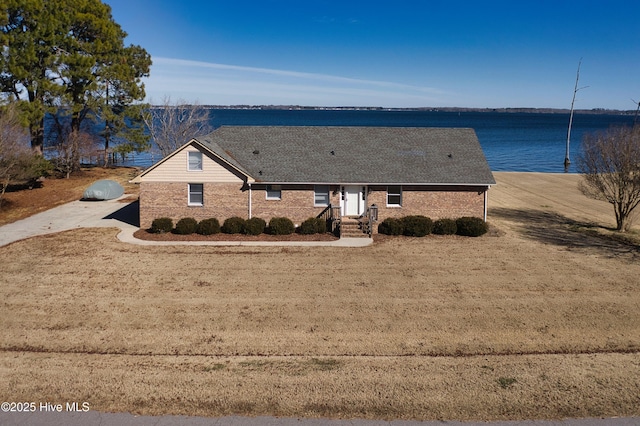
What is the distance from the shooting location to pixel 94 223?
94.9 feet

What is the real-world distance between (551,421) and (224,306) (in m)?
10.7

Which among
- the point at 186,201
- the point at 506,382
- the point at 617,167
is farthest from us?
the point at 617,167

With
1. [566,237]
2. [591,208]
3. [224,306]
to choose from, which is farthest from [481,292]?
[591,208]

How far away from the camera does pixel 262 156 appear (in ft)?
95.1

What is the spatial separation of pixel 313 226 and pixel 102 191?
60.7 ft

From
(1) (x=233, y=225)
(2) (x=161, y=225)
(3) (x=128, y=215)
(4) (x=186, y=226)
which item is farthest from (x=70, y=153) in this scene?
(1) (x=233, y=225)

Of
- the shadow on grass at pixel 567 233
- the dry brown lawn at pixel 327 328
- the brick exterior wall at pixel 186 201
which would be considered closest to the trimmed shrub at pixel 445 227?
the dry brown lawn at pixel 327 328

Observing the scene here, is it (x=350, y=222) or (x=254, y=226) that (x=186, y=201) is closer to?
(x=254, y=226)

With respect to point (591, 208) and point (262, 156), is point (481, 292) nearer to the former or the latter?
point (262, 156)

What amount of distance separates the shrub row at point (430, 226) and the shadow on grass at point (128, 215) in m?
14.8

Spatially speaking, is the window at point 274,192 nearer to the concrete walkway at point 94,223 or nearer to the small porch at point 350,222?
the small porch at point 350,222

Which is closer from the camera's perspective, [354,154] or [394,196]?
[394,196]

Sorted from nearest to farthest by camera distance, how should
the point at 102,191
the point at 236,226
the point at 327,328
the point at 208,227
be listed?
the point at 327,328, the point at 208,227, the point at 236,226, the point at 102,191

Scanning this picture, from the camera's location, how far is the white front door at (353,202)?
1107 inches
